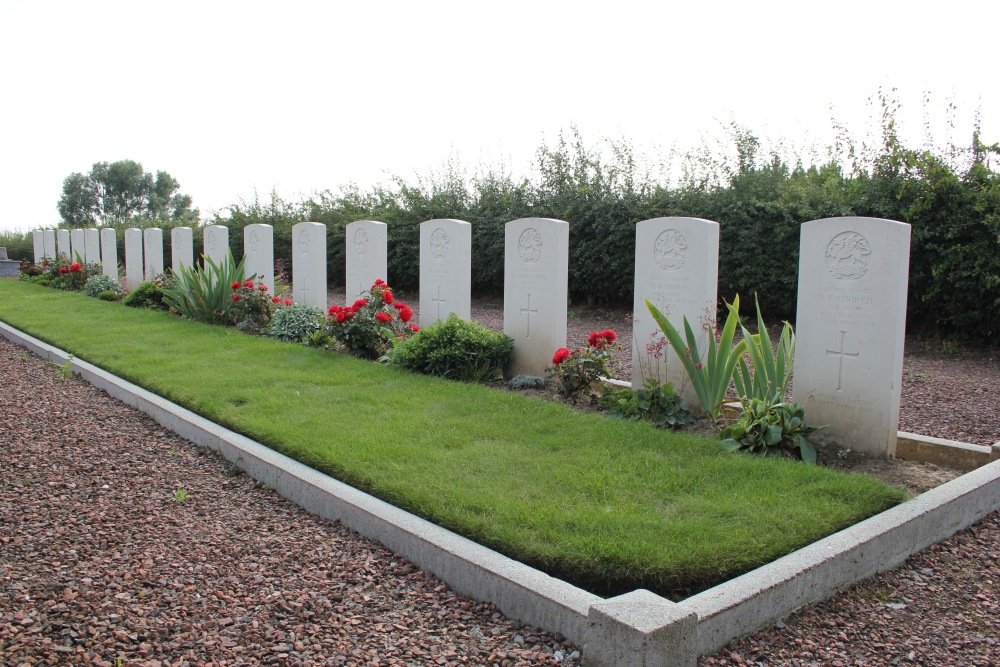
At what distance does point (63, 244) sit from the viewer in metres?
19.3

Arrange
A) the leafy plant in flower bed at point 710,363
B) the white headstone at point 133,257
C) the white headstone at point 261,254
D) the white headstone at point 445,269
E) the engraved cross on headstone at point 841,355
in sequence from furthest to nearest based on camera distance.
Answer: the white headstone at point 133,257, the white headstone at point 261,254, the white headstone at point 445,269, the leafy plant in flower bed at point 710,363, the engraved cross on headstone at point 841,355

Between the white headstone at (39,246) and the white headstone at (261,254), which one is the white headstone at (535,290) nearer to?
the white headstone at (261,254)

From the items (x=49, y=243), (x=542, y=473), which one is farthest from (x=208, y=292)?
(x=49, y=243)

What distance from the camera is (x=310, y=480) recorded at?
3.91 metres

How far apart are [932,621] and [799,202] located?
27.1 feet

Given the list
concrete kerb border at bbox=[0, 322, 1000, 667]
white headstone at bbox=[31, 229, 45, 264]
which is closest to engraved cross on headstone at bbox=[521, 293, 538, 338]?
concrete kerb border at bbox=[0, 322, 1000, 667]

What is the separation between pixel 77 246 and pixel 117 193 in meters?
38.3

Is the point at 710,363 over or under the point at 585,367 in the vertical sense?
over

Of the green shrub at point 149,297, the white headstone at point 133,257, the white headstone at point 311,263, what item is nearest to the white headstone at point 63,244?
the white headstone at point 133,257

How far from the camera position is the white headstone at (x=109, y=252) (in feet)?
52.9

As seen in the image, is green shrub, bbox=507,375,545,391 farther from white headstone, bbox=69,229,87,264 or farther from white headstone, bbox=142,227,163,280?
white headstone, bbox=69,229,87,264

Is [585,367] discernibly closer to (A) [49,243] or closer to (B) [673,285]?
(B) [673,285]

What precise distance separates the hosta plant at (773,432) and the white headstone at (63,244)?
18748 mm

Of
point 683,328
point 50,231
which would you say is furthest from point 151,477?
point 50,231
